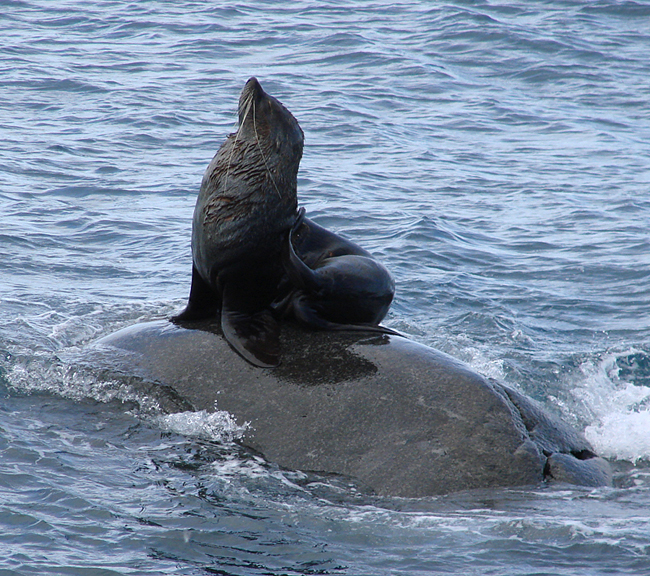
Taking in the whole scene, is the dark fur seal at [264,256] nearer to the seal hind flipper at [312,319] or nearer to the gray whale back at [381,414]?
the seal hind flipper at [312,319]

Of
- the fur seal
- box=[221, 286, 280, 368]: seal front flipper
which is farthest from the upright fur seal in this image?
the fur seal

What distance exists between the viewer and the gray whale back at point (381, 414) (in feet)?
16.9

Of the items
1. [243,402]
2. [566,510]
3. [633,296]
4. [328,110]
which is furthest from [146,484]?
[328,110]

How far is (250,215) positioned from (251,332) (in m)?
0.78

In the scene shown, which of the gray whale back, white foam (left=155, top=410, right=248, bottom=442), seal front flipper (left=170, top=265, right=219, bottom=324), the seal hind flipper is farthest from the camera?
seal front flipper (left=170, top=265, right=219, bottom=324)

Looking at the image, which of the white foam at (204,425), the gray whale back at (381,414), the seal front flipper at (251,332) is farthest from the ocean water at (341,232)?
the seal front flipper at (251,332)

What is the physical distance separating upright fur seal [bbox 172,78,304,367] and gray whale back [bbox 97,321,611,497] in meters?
0.19

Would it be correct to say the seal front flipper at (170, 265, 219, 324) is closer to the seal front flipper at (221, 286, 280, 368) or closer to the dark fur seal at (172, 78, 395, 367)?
the dark fur seal at (172, 78, 395, 367)

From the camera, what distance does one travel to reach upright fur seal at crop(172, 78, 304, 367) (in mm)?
5945

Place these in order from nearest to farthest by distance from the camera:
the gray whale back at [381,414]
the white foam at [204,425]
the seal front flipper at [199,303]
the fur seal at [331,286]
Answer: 1. the gray whale back at [381,414]
2. the white foam at [204,425]
3. the fur seal at [331,286]
4. the seal front flipper at [199,303]

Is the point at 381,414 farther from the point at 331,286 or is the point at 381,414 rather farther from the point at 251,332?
the point at 251,332

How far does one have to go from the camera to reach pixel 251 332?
6.12 meters

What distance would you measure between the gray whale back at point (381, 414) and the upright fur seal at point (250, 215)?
0.19m

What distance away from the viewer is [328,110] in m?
17.0
